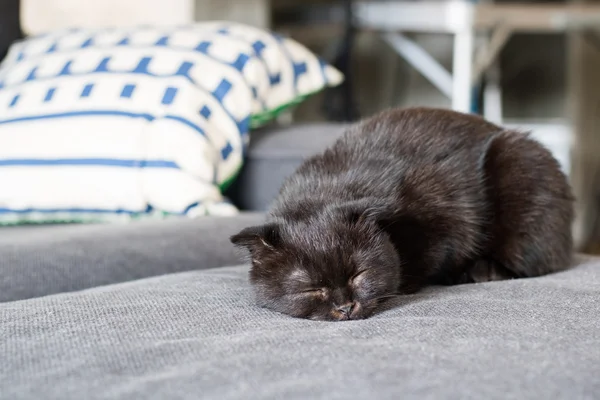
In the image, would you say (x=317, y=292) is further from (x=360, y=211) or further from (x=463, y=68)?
(x=463, y=68)

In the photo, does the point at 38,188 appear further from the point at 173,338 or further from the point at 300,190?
the point at 173,338

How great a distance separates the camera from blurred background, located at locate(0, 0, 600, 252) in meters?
2.45

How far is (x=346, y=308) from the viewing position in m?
1.04

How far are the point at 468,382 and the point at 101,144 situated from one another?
1.12 metres

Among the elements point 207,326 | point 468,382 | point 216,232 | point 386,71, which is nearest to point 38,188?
point 216,232

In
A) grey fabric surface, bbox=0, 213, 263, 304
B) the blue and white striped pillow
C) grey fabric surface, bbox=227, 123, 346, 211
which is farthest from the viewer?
grey fabric surface, bbox=227, 123, 346, 211

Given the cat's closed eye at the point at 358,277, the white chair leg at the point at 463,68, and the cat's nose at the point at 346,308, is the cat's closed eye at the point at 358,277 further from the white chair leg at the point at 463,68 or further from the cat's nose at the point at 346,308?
the white chair leg at the point at 463,68

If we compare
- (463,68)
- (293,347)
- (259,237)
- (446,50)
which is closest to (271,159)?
Answer: (259,237)

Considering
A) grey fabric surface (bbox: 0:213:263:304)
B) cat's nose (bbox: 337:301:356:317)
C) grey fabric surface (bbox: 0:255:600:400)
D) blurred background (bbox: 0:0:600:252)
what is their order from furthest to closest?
blurred background (bbox: 0:0:600:252), grey fabric surface (bbox: 0:213:263:304), cat's nose (bbox: 337:301:356:317), grey fabric surface (bbox: 0:255:600:400)

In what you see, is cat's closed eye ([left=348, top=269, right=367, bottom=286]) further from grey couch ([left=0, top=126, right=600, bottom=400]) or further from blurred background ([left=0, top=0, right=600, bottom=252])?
blurred background ([left=0, top=0, right=600, bottom=252])

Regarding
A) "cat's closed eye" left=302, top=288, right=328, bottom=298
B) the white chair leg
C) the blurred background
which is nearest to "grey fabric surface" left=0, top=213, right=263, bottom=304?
"cat's closed eye" left=302, top=288, right=328, bottom=298

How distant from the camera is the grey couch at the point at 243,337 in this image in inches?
27.1

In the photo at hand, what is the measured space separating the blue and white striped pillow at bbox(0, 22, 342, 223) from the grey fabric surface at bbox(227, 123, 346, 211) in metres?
0.05

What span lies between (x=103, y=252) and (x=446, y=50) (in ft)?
9.12
